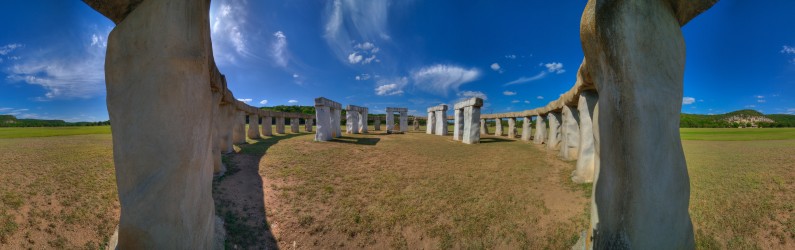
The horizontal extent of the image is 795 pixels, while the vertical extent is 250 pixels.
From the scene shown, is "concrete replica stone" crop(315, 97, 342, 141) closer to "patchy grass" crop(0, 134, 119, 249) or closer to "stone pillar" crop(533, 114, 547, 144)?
"patchy grass" crop(0, 134, 119, 249)

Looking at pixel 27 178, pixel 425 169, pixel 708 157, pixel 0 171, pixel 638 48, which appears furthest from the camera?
pixel 708 157

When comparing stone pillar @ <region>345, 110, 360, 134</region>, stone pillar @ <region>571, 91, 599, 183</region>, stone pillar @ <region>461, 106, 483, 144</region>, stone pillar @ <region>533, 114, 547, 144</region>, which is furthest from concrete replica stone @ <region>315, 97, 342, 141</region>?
stone pillar @ <region>533, 114, 547, 144</region>

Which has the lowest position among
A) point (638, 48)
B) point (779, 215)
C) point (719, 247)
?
point (719, 247)

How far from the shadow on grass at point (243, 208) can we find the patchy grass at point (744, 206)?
737 cm

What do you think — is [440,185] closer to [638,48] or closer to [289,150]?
[638,48]

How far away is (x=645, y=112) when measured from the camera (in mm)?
2814

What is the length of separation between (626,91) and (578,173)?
5.55 m

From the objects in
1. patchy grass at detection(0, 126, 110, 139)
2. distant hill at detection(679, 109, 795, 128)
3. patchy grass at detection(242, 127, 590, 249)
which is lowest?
patchy grass at detection(242, 127, 590, 249)

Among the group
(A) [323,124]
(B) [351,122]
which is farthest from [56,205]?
(B) [351,122]

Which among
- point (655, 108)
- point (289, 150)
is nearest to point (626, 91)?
point (655, 108)

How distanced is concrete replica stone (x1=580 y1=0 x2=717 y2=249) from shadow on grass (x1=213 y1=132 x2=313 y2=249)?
5292mm

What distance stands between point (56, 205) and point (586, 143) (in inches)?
464

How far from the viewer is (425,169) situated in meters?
8.71

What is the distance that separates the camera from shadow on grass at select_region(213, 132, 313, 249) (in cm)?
471
